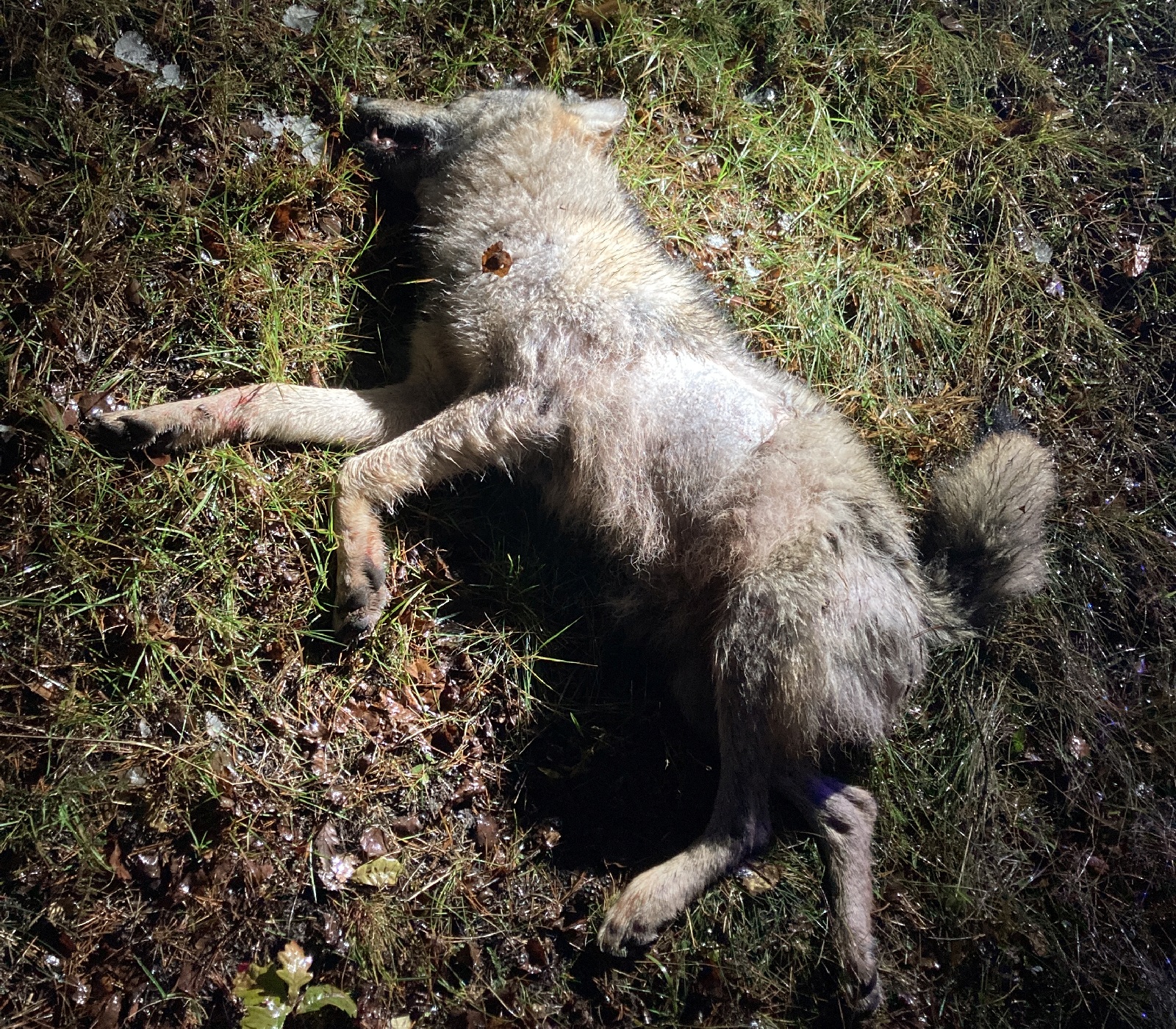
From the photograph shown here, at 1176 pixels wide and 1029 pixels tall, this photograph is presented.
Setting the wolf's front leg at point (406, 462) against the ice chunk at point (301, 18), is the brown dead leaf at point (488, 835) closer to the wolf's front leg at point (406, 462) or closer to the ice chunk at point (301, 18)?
the wolf's front leg at point (406, 462)

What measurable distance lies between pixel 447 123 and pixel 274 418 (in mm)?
1548

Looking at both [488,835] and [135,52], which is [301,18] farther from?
[488,835]

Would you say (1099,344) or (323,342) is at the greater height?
(1099,344)

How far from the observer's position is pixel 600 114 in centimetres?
409

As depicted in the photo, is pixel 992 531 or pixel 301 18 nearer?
pixel 992 531

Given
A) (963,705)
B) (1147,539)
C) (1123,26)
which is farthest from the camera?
(1123,26)

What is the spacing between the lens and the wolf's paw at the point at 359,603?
345 centimetres

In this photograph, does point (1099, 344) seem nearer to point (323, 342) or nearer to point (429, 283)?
point (429, 283)

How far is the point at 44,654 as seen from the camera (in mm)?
3215

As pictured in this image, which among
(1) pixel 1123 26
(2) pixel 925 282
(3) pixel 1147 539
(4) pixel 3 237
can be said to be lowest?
(3) pixel 1147 539

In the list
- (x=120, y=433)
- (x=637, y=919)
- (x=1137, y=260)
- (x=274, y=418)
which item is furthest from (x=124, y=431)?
(x=1137, y=260)

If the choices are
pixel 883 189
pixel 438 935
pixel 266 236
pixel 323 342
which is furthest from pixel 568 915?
pixel 883 189

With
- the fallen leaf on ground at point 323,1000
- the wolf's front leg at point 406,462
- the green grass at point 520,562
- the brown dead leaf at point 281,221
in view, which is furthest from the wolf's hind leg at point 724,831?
the brown dead leaf at point 281,221

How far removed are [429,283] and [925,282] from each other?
101 inches
